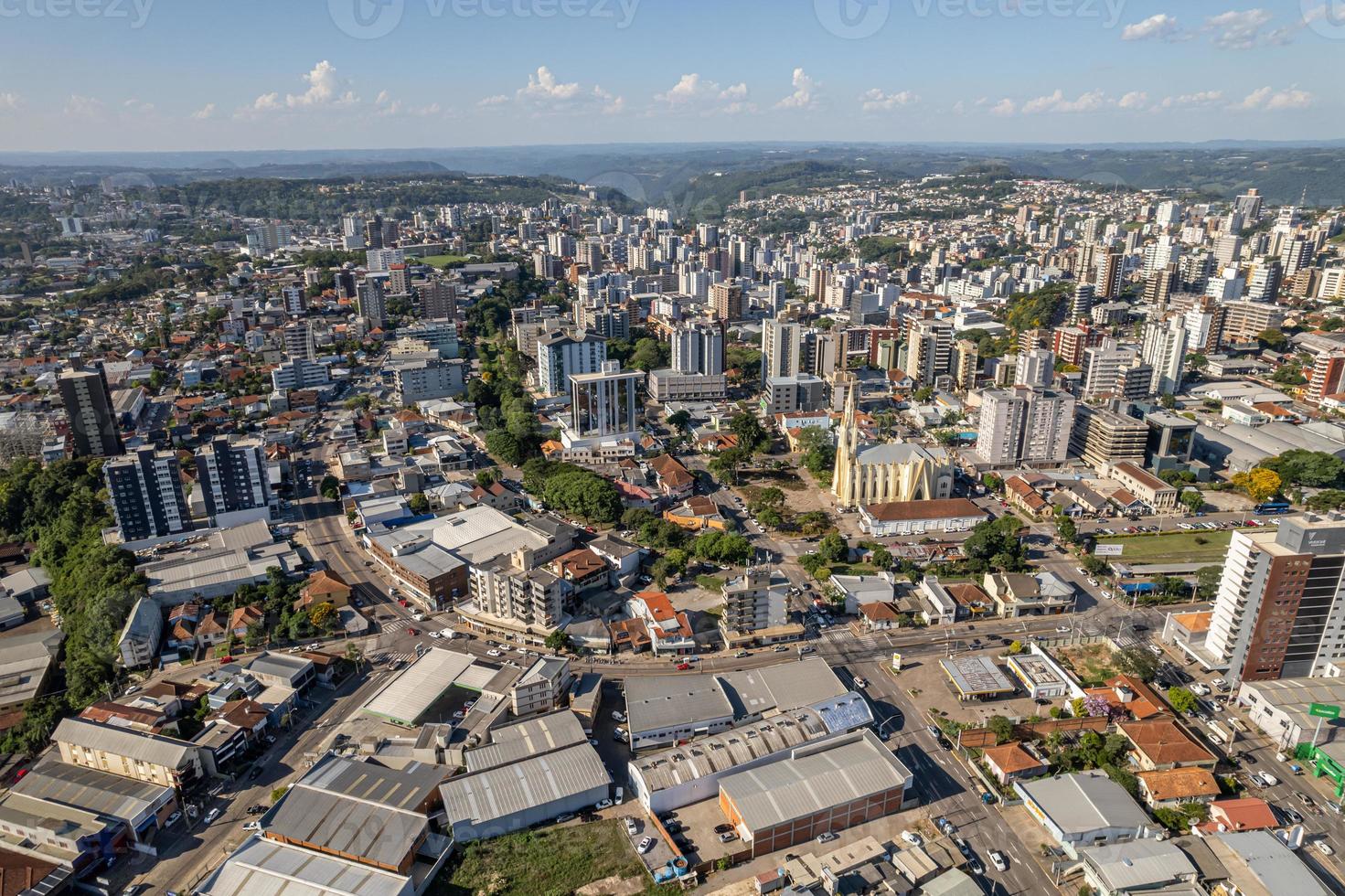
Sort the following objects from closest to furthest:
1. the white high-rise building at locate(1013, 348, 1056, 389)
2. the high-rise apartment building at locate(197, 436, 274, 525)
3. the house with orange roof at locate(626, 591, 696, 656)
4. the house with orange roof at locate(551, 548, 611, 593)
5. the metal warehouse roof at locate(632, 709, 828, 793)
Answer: the metal warehouse roof at locate(632, 709, 828, 793) → the house with orange roof at locate(626, 591, 696, 656) → the house with orange roof at locate(551, 548, 611, 593) → the high-rise apartment building at locate(197, 436, 274, 525) → the white high-rise building at locate(1013, 348, 1056, 389)

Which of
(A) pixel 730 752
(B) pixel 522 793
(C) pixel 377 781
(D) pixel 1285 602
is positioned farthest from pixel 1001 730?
(C) pixel 377 781

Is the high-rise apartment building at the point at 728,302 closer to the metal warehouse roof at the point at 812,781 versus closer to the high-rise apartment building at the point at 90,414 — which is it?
the high-rise apartment building at the point at 90,414

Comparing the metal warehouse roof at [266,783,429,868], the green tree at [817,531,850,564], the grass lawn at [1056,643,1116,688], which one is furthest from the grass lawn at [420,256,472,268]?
the grass lawn at [1056,643,1116,688]

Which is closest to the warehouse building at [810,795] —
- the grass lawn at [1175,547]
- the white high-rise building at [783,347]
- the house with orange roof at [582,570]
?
the house with orange roof at [582,570]

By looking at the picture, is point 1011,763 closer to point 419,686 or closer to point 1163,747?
point 1163,747

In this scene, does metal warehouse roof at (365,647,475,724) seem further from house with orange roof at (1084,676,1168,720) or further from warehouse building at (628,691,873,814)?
house with orange roof at (1084,676,1168,720)

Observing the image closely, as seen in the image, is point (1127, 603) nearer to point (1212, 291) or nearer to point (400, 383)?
point (400, 383)
